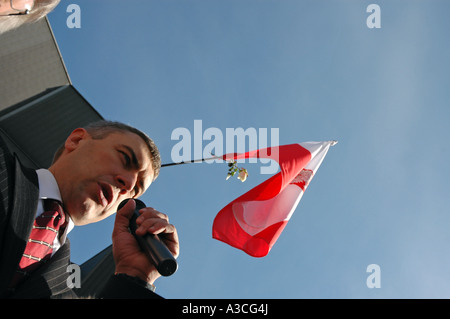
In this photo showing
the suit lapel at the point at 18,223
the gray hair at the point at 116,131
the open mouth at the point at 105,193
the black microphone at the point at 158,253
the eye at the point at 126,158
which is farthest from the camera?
the gray hair at the point at 116,131

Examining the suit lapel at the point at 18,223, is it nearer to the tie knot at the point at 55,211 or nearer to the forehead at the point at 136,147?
the tie knot at the point at 55,211

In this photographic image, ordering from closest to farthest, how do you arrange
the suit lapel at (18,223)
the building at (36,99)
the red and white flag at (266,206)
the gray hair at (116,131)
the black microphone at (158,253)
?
the suit lapel at (18,223) < the black microphone at (158,253) < the gray hair at (116,131) < the red and white flag at (266,206) < the building at (36,99)

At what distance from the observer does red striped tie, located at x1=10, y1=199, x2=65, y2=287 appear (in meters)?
1.57

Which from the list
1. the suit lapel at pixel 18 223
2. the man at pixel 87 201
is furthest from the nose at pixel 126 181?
the suit lapel at pixel 18 223

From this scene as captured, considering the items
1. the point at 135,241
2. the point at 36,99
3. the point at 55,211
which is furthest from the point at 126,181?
the point at 36,99

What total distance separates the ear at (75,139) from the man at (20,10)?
883mm

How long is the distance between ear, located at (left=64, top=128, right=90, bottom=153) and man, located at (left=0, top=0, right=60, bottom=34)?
883 millimetres

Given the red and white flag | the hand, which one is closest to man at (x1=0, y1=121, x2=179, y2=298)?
the hand

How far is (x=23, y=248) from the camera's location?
1.42m

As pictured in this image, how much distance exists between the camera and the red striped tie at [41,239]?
1567mm

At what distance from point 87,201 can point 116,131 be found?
2.22ft

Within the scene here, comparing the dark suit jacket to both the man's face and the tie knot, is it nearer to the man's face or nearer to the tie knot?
the tie knot

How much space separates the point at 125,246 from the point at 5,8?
164 cm
